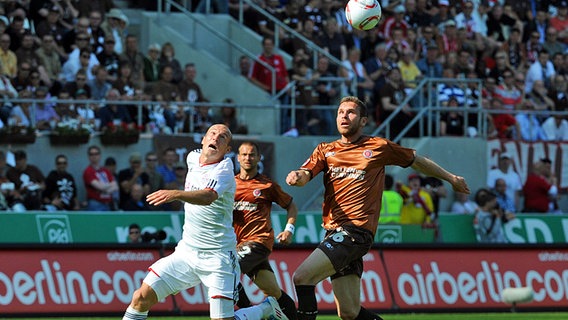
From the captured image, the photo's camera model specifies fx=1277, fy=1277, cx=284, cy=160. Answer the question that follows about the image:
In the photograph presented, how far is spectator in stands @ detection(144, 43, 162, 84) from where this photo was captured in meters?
22.7

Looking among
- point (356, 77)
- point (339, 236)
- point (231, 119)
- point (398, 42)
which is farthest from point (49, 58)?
point (339, 236)

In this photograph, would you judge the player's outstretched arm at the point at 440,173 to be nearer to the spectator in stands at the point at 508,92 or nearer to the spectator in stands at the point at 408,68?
the spectator in stands at the point at 408,68

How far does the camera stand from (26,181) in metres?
19.9

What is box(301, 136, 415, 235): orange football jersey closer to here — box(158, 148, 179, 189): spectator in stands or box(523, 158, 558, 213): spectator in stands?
box(158, 148, 179, 189): spectator in stands

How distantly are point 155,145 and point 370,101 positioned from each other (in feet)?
14.8

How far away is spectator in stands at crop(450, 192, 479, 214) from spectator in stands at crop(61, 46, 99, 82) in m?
6.92

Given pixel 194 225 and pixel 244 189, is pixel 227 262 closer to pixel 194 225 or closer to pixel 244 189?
pixel 194 225

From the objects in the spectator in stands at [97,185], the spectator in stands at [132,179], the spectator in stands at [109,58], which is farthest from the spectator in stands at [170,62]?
the spectator in stands at [97,185]

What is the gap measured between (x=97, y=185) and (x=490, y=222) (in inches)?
276

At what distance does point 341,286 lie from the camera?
38.3ft

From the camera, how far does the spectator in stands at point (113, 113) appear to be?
70.2ft

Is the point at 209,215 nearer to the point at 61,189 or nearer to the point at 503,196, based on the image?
the point at 61,189

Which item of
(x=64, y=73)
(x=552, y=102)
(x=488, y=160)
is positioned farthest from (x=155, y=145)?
(x=552, y=102)

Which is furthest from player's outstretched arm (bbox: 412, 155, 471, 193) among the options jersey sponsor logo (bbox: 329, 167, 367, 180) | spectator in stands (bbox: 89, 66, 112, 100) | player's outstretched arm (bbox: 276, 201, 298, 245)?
spectator in stands (bbox: 89, 66, 112, 100)
